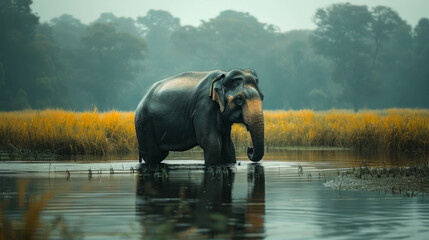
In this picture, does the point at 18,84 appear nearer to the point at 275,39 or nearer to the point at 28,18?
the point at 28,18

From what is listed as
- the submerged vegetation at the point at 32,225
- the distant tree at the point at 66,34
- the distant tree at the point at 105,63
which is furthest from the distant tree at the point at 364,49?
the submerged vegetation at the point at 32,225

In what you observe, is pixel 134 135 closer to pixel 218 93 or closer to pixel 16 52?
pixel 218 93

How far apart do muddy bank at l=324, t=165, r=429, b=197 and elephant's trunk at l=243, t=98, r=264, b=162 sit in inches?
51.9

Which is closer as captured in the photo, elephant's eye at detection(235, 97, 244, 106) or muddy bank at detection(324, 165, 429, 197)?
muddy bank at detection(324, 165, 429, 197)

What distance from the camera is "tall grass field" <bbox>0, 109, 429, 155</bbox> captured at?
17.5 meters

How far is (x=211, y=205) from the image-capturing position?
7.20 m

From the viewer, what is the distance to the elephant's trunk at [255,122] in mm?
11102

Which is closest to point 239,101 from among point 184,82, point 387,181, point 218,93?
point 218,93

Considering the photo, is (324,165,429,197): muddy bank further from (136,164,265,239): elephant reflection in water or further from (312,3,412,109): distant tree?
(312,3,412,109): distant tree

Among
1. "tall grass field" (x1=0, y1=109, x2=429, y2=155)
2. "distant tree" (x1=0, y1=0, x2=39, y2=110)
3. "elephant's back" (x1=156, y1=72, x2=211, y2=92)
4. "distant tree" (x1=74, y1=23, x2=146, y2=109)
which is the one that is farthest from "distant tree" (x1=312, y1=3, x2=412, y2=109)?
"elephant's back" (x1=156, y1=72, x2=211, y2=92)

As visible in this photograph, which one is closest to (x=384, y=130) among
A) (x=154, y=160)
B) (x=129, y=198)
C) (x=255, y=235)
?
(x=154, y=160)

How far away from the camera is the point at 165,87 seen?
12.7 m

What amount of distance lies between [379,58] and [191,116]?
65.9m

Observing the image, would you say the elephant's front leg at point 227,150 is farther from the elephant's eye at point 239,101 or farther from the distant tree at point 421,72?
the distant tree at point 421,72
